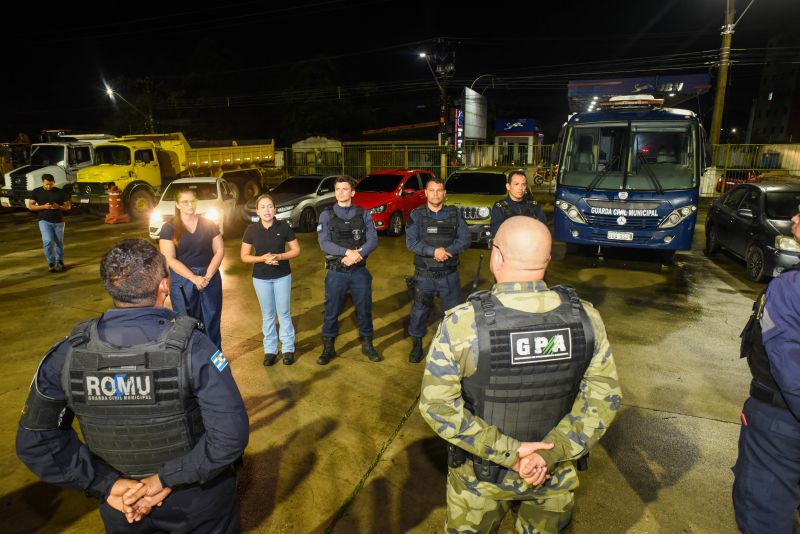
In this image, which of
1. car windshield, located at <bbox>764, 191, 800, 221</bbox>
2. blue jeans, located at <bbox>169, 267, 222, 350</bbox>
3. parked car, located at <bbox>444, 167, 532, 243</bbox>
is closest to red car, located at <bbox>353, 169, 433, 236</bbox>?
parked car, located at <bbox>444, 167, 532, 243</bbox>

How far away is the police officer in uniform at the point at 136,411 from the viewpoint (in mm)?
1569

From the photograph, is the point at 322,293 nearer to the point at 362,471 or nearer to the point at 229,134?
the point at 362,471

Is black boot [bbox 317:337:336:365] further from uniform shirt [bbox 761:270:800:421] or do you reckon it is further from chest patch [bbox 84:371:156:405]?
uniform shirt [bbox 761:270:800:421]

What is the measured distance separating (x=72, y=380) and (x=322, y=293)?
5658 millimetres

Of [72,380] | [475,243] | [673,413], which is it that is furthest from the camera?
[475,243]

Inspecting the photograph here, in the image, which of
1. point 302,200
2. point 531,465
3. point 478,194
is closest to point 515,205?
point 531,465

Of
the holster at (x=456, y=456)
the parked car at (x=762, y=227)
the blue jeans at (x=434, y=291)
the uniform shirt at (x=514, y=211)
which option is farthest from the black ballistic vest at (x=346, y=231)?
the parked car at (x=762, y=227)

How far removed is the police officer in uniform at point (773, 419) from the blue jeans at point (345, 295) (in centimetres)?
325

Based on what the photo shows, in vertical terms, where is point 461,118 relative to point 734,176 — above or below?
above

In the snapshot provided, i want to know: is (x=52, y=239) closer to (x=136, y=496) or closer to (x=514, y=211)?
(x=514, y=211)

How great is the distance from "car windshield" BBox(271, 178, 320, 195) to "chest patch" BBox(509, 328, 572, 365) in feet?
37.3

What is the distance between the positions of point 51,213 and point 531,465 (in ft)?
29.4

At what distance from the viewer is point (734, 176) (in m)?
20.1

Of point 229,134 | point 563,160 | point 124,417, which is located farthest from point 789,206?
point 229,134
